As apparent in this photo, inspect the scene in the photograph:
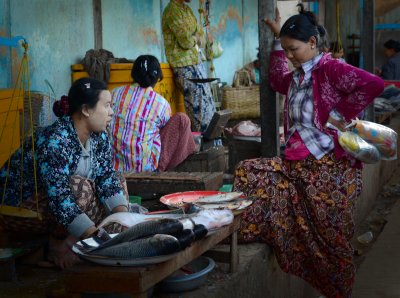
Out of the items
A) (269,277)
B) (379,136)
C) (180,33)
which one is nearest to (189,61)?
(180,33)

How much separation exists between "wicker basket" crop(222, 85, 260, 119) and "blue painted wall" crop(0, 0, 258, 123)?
1.56 m

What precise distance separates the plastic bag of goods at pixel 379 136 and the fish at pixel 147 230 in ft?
6.89

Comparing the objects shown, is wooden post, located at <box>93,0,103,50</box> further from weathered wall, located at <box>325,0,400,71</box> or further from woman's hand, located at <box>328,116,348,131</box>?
weathered wall, located at <box>325,0,400,71</box>

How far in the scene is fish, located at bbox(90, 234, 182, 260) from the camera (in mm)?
2785

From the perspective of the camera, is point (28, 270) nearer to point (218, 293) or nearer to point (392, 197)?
point (218, 293)

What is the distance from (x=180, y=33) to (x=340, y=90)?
4.12 m

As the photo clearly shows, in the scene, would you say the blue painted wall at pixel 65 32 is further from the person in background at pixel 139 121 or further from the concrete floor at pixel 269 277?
the concrete floor at pixel 269 277

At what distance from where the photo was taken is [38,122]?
6.09 m

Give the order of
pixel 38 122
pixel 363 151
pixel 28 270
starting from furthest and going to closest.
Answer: pixel 38 122
pixel 363 151
pixel 28 270

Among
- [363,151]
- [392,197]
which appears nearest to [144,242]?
[363,151]

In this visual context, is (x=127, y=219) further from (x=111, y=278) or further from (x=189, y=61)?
(x=189, y=61)

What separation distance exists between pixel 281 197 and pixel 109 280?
202 centimetres

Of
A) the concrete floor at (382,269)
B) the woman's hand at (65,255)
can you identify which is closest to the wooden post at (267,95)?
the concrete floor at (382,269)

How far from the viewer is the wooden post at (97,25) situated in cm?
809
